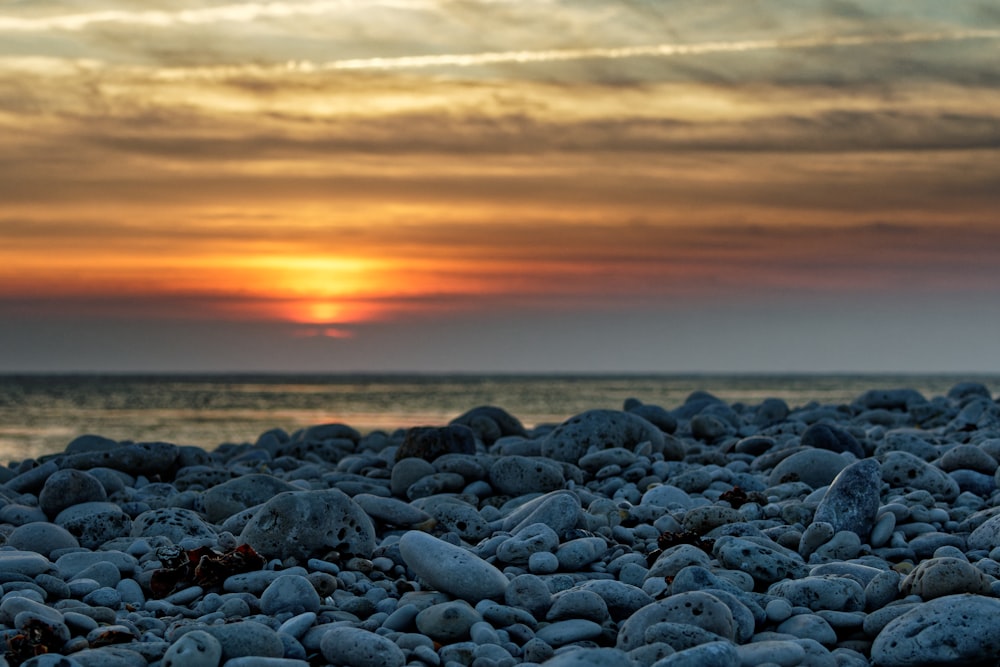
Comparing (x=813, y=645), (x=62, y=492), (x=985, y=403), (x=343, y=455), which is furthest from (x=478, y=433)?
(x=813, y=645)

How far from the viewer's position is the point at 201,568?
5637mm

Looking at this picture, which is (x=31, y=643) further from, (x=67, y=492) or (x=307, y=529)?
(x=67, y=492)

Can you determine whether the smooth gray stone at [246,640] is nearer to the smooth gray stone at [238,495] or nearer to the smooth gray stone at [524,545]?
the smooth gray stone at [524,545]

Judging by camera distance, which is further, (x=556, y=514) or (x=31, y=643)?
(x=556, y=514)

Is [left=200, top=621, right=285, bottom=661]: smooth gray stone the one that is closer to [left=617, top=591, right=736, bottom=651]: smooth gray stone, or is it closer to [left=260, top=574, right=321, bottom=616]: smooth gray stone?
[left=260, top=574, right=321, bottom=616]: smooth gray stone

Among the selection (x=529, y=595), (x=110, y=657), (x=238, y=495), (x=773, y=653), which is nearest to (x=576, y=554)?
(x=529, y=595)

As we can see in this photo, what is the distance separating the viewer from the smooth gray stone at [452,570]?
17.3ft

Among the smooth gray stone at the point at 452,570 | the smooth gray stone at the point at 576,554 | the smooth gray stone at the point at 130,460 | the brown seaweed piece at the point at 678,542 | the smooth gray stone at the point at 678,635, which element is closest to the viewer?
the smooth gray stone at the point at 678,635

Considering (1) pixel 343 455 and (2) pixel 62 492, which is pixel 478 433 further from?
(2) pixel 62 492

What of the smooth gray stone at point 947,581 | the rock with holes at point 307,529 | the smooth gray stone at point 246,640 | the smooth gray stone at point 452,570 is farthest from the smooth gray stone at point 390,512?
the smooth gray stone at point 947,581

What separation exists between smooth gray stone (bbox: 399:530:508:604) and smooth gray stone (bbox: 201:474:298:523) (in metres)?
2.34

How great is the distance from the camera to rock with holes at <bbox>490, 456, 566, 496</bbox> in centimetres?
785

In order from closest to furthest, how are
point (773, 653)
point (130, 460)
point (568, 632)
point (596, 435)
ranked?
point (773, 653) → point (568, 632) → point (596, 435) → point (130, 460)

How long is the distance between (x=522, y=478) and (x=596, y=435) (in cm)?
163
